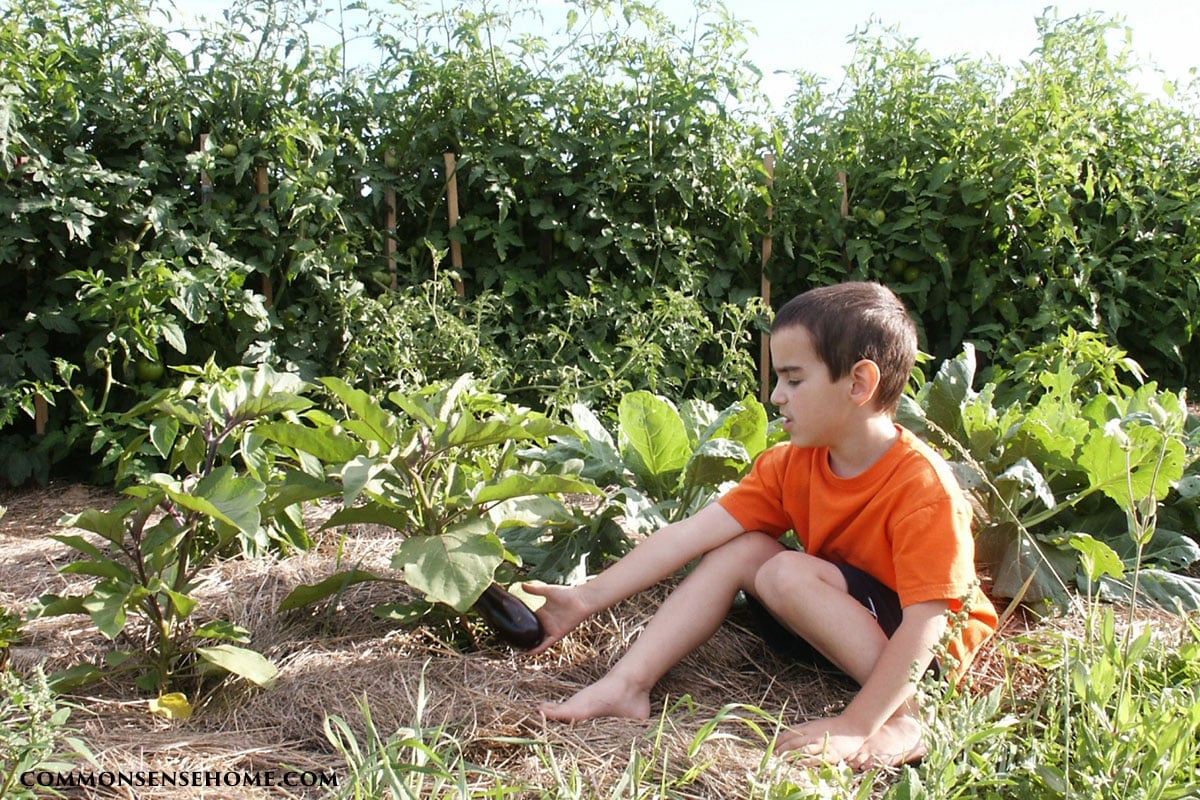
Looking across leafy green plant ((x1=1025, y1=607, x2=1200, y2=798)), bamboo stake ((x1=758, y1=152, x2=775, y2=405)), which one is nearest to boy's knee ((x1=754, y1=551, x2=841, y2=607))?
leafy green plant ((x1=1025, y1=607, x2=1200, y2=798))

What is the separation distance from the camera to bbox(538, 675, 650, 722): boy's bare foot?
1938 millimetres

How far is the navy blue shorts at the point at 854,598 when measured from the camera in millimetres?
2074

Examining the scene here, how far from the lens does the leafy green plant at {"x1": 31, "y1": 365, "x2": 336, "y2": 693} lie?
1895mm

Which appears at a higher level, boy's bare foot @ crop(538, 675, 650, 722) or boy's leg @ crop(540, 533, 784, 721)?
boy's leg @ crop(540, 533, 784, 721)

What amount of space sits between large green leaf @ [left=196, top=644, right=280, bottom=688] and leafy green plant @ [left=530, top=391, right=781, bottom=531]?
90 cm

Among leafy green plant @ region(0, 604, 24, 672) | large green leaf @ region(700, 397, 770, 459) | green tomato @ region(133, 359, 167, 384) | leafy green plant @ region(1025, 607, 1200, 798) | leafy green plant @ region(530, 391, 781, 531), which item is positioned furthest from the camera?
green tomato @ region(133, 359, 167, 384)

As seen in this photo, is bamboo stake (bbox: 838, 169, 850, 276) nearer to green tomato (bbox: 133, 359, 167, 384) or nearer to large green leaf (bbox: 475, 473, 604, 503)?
green tomato (bbox: 133, 359, 167, 384)

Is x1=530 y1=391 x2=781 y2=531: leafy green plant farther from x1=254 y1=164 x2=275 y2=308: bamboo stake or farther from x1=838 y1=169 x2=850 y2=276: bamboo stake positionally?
x1=838 y1=169 x2=850 y2=276: bamboo stake

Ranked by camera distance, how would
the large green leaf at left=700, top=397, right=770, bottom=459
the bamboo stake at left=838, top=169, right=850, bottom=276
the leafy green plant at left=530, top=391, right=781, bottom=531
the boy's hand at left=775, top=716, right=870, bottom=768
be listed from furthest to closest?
the bamboo stake at left=838, top=169, right=850, bottom=276, the large green leaf at left=700, top=397, right=770, bottom=459, the leafy green plant at left=530, top=391, right=781, bottom=531, the boy's hand at left=775, top=716, right=870, bottom=768

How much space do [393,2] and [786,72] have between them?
1.89 meters

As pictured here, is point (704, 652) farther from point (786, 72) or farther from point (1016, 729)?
point (786, 72)

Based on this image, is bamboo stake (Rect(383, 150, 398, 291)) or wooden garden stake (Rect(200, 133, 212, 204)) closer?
wooden garden stake (Rect(200, 133, 212, 204))

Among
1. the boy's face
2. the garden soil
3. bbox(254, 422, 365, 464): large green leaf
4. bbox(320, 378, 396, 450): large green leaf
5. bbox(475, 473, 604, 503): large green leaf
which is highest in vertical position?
the boy's face

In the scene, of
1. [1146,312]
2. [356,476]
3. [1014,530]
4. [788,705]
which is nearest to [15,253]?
[356,476]
